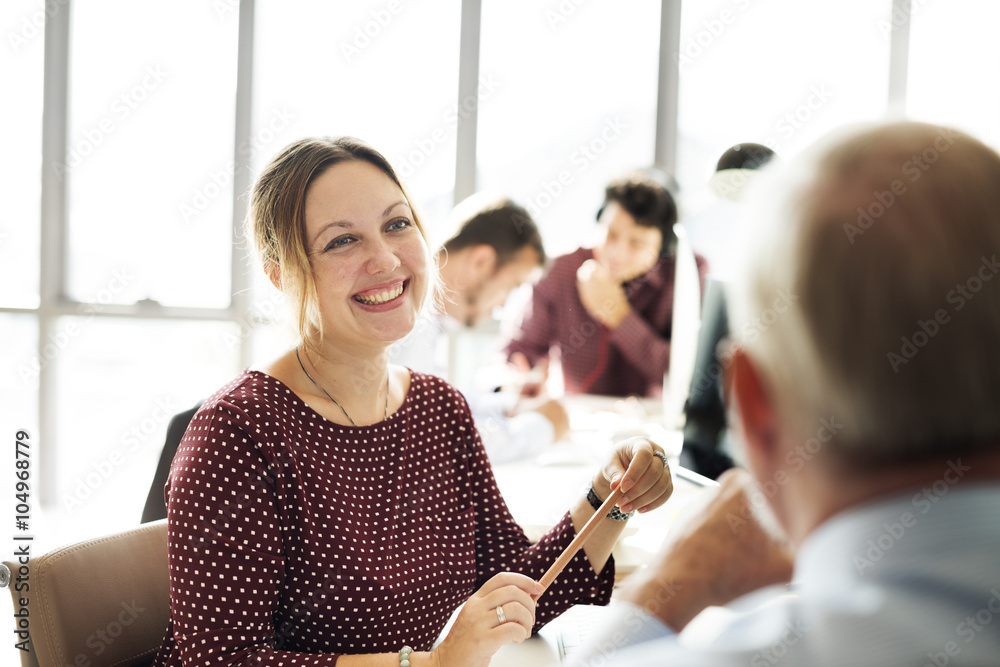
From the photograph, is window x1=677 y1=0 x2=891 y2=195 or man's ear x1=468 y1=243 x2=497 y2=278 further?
window x1=677 y1=0 x2=891 y2=195

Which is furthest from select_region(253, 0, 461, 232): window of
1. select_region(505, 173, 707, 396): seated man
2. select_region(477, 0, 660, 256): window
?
select_region(505, 173, 707, 396): seated man

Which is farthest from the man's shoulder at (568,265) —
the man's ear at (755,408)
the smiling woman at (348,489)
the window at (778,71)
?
the man's ear at (755,408)

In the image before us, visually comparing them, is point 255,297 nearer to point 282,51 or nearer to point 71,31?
point 282,51

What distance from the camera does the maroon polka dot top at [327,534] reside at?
97cm

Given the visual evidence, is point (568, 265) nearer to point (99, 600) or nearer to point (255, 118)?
point (255, 118)

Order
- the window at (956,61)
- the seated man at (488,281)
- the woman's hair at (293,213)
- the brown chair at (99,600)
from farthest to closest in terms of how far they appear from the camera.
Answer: the window at (956,61) → the seated man at (488,281) → the woman's hair at (293,213) → the brown chair at (99,600)

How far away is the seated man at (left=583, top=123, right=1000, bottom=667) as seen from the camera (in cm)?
43

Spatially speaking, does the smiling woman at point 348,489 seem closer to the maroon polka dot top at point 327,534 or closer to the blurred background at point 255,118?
the maroon polka dot top at point 327,534

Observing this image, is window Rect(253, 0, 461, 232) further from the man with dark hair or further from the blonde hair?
the blonde hair

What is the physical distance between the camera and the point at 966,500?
1.46 feet

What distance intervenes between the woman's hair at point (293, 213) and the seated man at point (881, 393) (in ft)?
2.88

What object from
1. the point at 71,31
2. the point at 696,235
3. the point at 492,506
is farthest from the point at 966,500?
the point at 71,31

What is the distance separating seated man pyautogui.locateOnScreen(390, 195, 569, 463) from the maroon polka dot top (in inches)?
36.7

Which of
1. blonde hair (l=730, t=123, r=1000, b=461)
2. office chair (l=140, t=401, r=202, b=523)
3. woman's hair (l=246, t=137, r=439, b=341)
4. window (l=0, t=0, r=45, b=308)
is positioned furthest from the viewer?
window (l=0, t=0, r=45, b=308)
